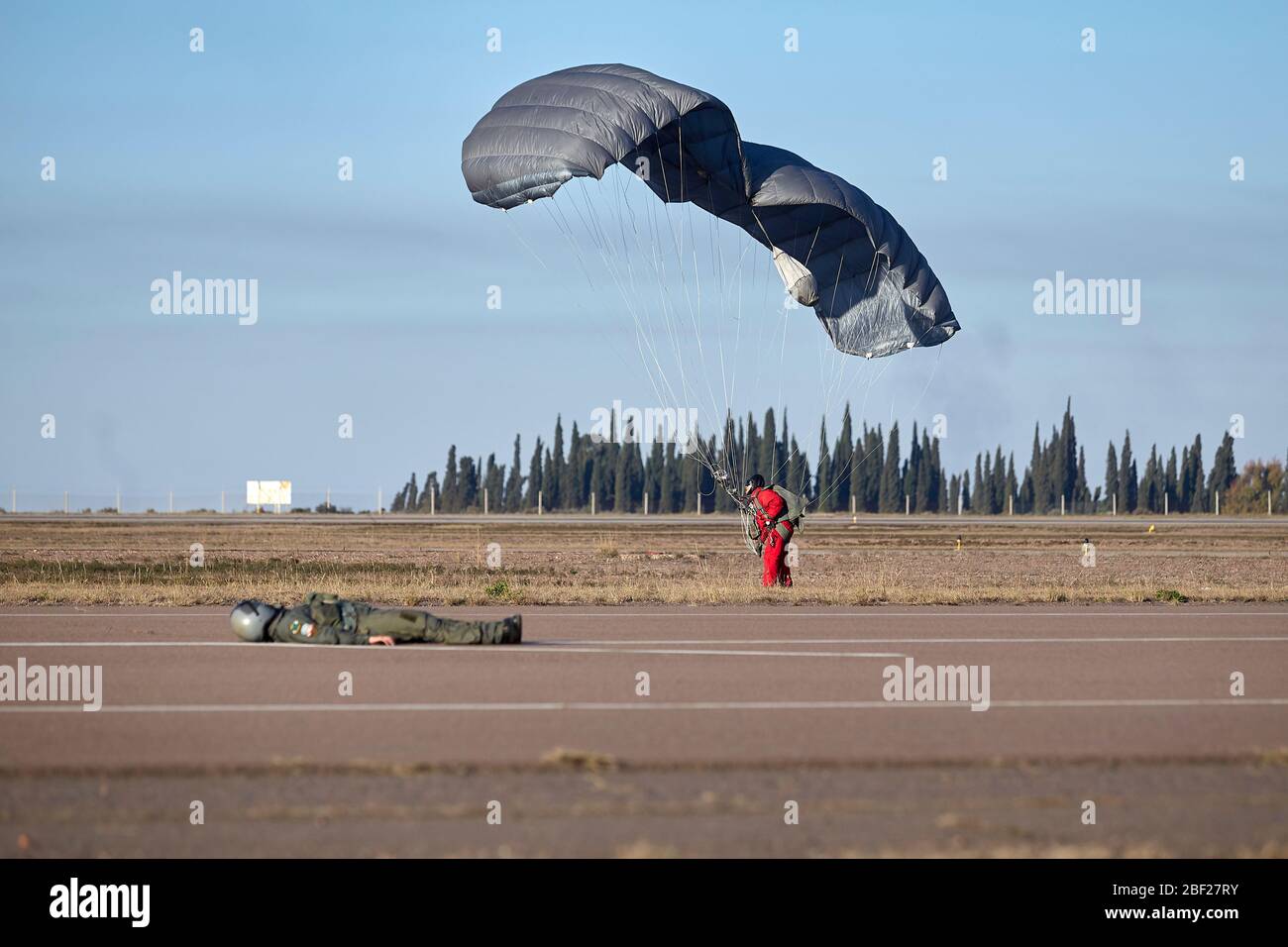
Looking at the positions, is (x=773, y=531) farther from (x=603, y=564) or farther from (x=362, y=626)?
(x=603, y=564)

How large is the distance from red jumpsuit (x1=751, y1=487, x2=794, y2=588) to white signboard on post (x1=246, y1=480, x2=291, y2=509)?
85130 millimetres

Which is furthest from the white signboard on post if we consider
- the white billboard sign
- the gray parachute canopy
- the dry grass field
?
the gray parachute canopy

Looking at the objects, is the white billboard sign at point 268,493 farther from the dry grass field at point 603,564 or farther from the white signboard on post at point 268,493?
the dry grass field at point 603,564

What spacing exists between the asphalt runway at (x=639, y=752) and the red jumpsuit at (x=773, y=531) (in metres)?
6.44

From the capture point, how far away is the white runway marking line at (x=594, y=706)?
10664 mm

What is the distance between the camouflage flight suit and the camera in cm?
1427

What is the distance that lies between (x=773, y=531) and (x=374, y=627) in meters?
9.15

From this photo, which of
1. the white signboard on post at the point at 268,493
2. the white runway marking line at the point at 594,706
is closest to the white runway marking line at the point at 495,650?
the white runway marking line at the point at 594,706

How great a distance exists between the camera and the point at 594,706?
35.9 ft

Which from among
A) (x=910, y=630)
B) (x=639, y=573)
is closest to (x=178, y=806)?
(x=910, y=630)

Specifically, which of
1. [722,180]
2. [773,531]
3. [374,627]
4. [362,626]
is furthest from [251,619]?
[722,180]

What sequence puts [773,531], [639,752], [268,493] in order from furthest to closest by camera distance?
[268,493] < [773,531] < [639,752]

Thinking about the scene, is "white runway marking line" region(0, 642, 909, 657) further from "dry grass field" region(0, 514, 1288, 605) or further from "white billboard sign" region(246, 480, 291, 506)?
"white billboard sign" region(246, 480, 291, 506)
